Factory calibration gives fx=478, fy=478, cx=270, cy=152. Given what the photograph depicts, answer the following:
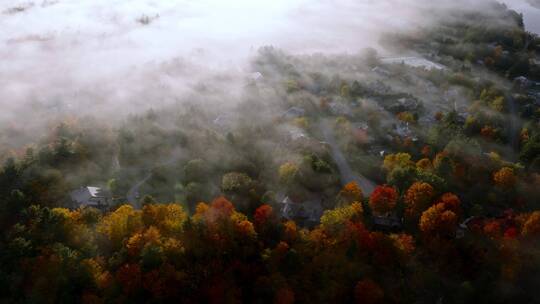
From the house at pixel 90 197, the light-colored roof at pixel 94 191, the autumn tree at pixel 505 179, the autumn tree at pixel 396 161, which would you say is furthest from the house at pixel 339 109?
the light-colored roof at pixel 94 191

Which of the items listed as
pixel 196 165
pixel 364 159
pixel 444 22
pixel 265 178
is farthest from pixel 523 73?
pixel 196 165

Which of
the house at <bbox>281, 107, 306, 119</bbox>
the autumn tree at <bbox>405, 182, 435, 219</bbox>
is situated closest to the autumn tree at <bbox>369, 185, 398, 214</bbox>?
the autumn tree at <bbox>405, 182, 435, 219</bbox>

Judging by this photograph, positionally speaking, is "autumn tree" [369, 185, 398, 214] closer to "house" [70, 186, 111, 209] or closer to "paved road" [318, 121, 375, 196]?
"paved road" [318, 121, 375, 196]

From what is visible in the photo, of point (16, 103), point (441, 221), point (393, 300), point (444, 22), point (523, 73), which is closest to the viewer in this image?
point (393, 300)

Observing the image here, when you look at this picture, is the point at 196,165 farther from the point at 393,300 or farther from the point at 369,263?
the point at 393,300

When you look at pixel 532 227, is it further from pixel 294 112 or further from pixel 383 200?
pixel 294 112

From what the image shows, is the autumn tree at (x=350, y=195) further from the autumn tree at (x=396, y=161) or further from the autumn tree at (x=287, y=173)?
the autumn tree at (x=396, y=161)
